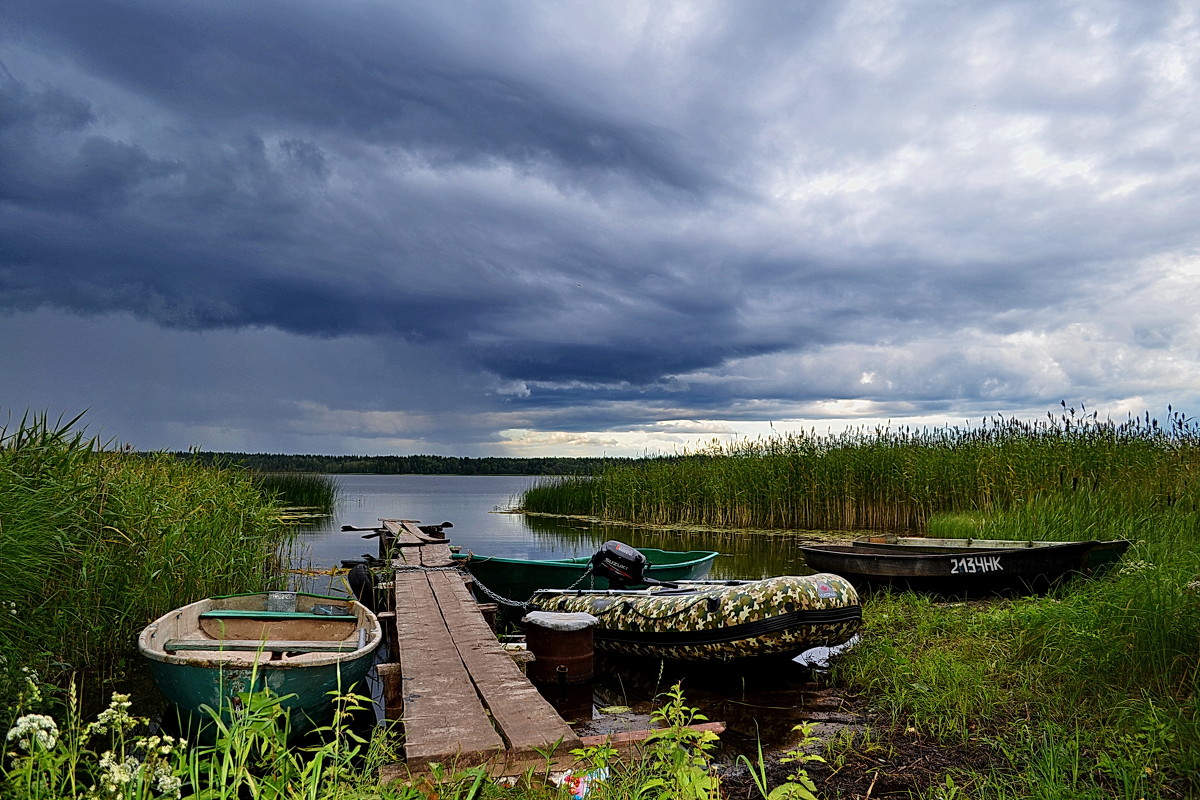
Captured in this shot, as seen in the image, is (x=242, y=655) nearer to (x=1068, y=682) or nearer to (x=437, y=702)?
(x=437, y=702)

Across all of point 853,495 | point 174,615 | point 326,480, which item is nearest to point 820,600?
point 174,615

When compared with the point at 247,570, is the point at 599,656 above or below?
below

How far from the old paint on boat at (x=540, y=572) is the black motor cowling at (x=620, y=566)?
66 centimetres

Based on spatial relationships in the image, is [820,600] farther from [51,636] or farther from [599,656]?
[51,636]

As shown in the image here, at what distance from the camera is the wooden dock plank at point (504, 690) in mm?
3730

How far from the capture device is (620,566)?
28.3 ft

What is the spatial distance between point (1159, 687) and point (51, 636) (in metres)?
7.75

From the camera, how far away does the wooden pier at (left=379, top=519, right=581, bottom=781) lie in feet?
11.7

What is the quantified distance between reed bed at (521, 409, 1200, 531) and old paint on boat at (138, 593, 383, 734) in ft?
30.7

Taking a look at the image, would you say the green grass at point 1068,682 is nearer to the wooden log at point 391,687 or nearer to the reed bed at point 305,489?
the wooden log at point 391,687

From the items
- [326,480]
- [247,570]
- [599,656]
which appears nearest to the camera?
[599,656]

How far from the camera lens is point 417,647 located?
5.62 meters

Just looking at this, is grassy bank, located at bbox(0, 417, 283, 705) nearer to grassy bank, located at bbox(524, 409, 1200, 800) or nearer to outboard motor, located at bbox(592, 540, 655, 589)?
outboard motor, located at bbox(592, 540, 655, 589)

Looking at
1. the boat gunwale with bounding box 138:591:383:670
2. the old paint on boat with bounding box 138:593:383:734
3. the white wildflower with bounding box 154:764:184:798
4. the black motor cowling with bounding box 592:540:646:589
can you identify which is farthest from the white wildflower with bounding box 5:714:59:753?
the black motor cowling with bounding box 592:540:646:589
